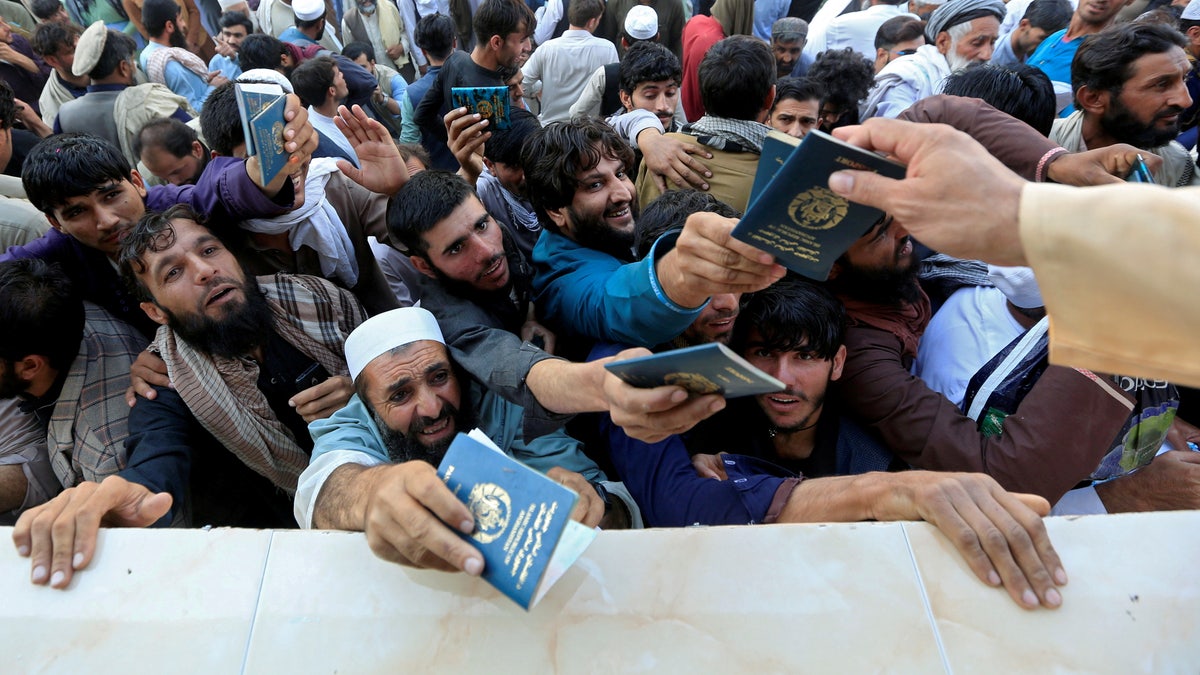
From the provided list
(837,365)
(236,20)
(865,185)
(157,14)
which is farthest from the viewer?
(236,20)

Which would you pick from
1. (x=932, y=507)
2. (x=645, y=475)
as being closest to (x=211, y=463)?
(x=645, y=475)

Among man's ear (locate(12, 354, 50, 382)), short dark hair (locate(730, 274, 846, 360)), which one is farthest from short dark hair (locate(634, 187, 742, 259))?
man's ear (locate(12, 354, 50, 382))

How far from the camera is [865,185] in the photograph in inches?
51.4

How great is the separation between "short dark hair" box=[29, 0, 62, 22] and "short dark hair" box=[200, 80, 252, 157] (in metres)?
4.30

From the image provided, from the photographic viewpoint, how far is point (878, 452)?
217cm

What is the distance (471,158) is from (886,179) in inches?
95.9

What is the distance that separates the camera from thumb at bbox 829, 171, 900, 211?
130 cm

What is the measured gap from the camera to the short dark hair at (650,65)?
3.80 m

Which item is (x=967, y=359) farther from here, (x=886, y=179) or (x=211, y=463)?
(x=211, y=463)

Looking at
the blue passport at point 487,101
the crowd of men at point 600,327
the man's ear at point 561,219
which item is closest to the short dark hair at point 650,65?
the crowd of men at point 600,327

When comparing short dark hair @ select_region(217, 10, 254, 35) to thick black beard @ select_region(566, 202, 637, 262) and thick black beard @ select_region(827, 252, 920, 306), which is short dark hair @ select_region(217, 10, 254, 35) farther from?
thick black beard @ select_region(827, 252, 920, 306)

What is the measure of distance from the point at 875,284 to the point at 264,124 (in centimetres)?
211

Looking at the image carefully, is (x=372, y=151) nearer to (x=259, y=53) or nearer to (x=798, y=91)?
(x=798, y=91)

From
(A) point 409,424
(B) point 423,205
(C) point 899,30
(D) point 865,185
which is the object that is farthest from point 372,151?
(C) point 899,30
